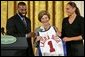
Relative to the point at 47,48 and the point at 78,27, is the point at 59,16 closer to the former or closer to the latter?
the point at 78,27

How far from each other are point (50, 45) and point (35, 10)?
176 centimetres

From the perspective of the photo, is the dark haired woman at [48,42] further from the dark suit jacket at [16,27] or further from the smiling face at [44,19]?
the dark suit jacket at [16,27]

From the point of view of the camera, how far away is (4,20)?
13.2 ft

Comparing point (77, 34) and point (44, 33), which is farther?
point (77, 34)

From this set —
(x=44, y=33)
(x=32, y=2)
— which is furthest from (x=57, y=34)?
(x=32, y=2)

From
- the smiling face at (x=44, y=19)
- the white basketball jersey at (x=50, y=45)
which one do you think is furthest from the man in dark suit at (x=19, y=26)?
the white basketball jersey at (x=50, y=45)

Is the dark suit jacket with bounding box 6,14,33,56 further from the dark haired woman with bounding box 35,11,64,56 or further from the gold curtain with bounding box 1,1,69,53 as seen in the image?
the gold curtain with bounding box 1,1,69,53

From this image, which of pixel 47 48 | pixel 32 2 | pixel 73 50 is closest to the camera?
pixel 47 48

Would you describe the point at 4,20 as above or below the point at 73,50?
above

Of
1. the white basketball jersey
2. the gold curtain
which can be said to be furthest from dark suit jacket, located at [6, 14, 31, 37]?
the gold curtain

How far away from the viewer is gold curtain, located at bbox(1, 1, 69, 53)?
3996mm

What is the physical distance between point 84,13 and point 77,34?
1347mm

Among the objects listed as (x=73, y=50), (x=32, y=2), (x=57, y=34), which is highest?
(x=32, y=2)

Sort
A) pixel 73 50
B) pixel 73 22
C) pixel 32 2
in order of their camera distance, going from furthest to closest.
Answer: pixel 32 2 → pixel 73 22 → pixel 73 50
